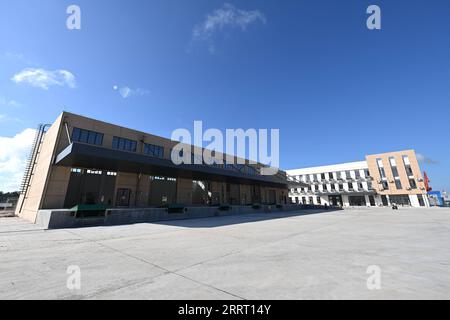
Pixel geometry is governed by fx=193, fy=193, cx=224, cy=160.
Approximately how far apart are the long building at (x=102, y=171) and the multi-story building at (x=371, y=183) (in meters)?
33.7

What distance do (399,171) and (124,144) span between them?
64226 mm

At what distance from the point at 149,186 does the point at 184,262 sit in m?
21.1

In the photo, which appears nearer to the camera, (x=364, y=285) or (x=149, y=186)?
(x=364, y=285)

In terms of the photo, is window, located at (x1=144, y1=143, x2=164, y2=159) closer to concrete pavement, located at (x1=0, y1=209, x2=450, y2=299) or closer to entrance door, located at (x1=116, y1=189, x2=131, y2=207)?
entrance door, located at (x1=116, y1=189, x2=131, y2=207)

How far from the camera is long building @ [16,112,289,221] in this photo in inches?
693

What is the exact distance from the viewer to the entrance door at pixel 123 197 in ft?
72.0

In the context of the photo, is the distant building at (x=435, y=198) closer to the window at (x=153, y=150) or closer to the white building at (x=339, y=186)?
the white building at (x=339, y=186)

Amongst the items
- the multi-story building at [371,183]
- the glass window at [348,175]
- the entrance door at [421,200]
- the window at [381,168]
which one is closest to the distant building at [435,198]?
the entrance door at [421,200]

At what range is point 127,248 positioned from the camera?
748 cm

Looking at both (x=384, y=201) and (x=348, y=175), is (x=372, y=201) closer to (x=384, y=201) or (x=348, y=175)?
(x=384, y=201)

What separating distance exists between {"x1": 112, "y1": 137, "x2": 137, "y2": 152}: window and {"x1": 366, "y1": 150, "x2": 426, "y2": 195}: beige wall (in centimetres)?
6030
